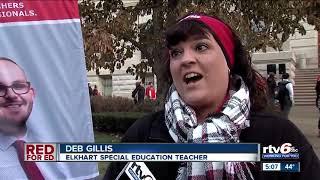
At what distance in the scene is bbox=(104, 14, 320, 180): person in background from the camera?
1934mm

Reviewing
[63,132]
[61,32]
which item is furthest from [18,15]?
[63,132]

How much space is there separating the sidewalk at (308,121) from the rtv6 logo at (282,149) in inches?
386

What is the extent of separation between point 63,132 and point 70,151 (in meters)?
2.46

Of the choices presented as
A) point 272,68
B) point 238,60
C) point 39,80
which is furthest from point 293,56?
point 238,60

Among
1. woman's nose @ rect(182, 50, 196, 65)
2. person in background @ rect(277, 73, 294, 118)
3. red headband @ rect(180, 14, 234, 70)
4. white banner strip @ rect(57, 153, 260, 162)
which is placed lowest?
white banner strip @ rect(57, 153, 260, 162)

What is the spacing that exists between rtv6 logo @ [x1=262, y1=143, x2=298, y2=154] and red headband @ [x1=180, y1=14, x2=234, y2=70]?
43cm

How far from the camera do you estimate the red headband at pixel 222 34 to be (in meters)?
2.08

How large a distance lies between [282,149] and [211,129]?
0.93 ft

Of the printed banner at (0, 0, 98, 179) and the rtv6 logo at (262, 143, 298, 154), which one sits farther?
the printed banner at (0, 0, 98, 179)

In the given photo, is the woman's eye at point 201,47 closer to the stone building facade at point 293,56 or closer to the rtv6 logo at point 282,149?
the rtv6 logo at point 282,149

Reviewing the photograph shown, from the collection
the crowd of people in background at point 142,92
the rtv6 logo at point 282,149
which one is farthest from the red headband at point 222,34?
the crowd of people in background at point 142,92

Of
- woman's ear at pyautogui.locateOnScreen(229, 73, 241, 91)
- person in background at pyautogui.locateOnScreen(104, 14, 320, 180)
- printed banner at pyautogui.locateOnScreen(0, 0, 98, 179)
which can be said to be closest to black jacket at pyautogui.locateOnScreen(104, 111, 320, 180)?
person in background at pyautogui.locateOnScreen(104, 14, 320, 180)

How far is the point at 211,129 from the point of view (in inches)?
76.8

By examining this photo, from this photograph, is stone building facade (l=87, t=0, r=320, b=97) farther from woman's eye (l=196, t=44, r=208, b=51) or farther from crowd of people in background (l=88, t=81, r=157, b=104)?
woman's eye (l=196, t=44, r=208, b=51)
